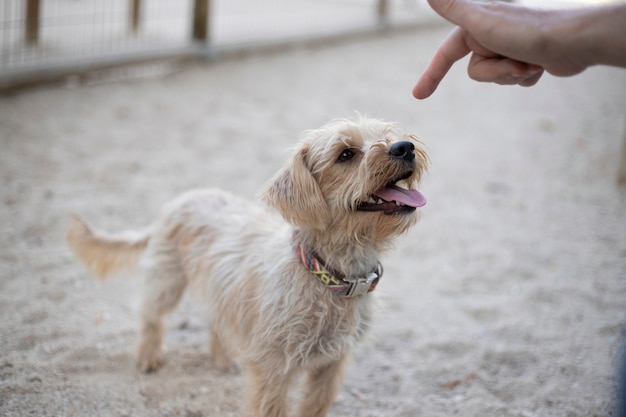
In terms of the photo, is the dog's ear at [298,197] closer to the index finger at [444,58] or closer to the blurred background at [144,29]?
the index finger at [444,58]

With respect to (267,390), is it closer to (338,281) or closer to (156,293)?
(338,281)

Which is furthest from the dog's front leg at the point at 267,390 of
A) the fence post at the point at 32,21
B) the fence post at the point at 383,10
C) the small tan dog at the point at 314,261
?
the fence post at the point at 383,10

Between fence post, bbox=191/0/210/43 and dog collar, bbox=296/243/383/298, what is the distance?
24.0ft

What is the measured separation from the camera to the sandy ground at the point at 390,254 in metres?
3.61

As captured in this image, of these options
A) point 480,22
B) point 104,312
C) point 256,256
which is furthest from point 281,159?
point 480,22

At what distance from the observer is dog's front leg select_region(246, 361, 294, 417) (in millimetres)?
2996

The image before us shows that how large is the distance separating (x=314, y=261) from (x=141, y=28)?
7.69 meters

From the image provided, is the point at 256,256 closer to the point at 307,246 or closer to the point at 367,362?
the point at 307,246

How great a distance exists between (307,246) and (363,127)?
664mm

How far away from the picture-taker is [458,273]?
499cm

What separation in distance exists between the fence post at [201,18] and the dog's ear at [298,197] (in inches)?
280

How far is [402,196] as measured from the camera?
278 cm

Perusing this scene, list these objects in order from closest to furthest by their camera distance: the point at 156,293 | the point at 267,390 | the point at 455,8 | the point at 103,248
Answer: the point at 455,8, the point at 267,390, the point at 156,293, the point at 103,248

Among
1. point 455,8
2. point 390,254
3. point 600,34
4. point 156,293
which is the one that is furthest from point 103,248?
point 600,34
